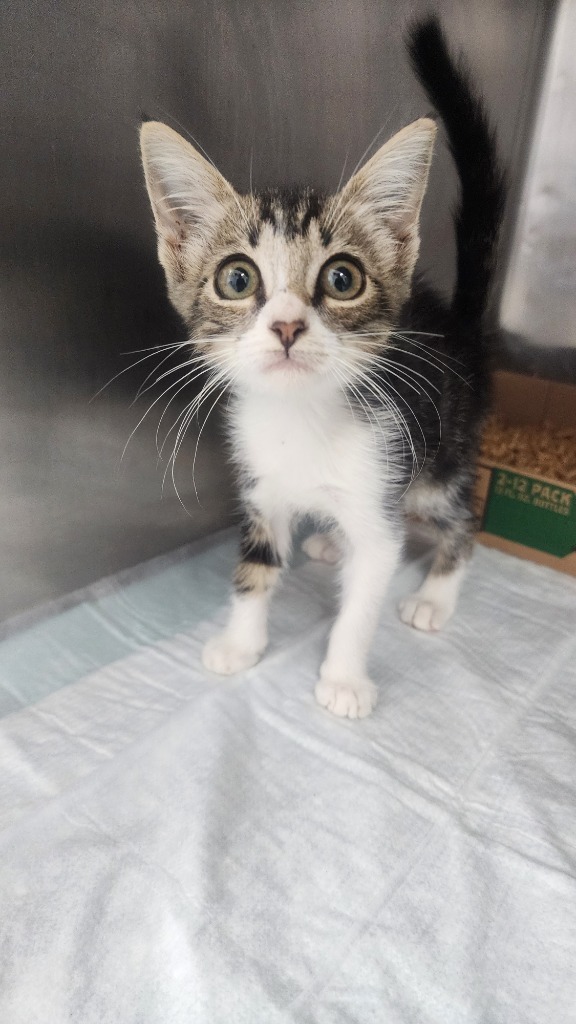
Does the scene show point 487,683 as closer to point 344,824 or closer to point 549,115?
point 344,824

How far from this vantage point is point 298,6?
1126 millimetres

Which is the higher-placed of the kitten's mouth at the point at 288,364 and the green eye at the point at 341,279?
the green eye at the point at 341,279

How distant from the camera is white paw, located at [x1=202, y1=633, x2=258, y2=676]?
42.4 inches

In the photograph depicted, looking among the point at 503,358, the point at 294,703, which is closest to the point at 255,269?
the point at 294,703

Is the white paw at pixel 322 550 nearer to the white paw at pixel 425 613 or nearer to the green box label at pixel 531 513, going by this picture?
the white paw at pixel 425 613

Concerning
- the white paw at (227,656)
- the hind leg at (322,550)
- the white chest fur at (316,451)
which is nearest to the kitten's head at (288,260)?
the white chest fur at (316,451)

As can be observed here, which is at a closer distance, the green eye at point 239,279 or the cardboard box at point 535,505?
the green eye at point 239,279

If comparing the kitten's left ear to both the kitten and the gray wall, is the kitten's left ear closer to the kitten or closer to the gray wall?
the kitten

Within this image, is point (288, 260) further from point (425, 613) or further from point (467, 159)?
point (425, 613)

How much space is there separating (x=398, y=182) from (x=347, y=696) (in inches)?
28.0

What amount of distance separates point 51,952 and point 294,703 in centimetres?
45

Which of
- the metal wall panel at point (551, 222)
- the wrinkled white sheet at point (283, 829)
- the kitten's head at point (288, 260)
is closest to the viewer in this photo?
the wrinkled white sheet at point (283, 829)

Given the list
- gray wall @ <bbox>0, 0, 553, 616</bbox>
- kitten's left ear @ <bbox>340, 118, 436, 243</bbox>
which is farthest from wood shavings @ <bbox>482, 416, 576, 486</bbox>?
kitten's left ear @ <bbox>340, 118, 436, 243</bbox>

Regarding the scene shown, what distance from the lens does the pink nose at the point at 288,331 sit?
744 millimetres
